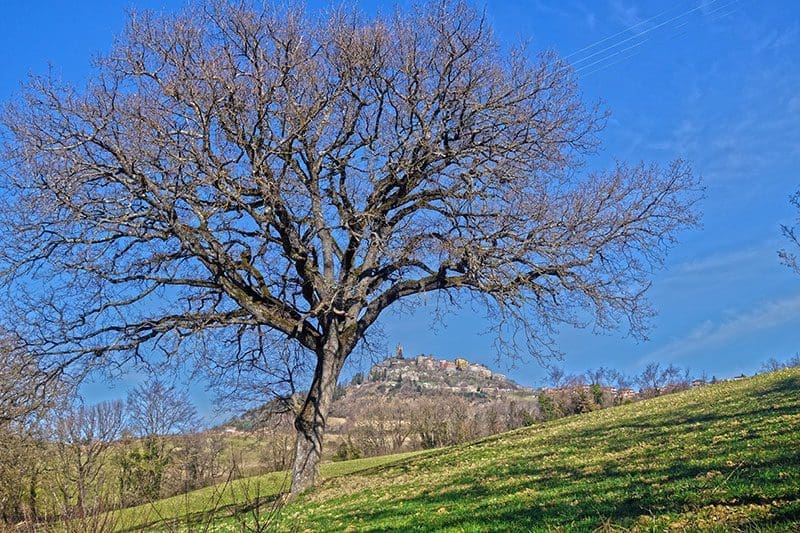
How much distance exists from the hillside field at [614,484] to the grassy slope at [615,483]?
3 cm

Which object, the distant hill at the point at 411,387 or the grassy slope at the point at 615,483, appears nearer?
the grassy slope at the point at 615,483

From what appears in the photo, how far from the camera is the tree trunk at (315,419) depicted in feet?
55.3

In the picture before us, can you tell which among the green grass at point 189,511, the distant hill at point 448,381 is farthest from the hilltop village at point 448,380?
the green grass at point 189,511

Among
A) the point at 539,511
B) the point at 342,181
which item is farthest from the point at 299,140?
the point at 539,511

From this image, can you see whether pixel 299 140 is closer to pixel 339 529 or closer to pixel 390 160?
pixel 390 160

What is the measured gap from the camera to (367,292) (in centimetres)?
1805

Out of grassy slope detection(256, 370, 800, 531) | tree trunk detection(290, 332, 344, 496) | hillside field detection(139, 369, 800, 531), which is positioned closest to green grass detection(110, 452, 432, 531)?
hillside field detection(139, 369, 800, 531)

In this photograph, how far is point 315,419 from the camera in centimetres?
1697

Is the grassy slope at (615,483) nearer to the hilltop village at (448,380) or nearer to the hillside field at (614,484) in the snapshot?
the hillside field at (614,484)

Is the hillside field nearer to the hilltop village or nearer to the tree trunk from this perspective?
the tree trunk

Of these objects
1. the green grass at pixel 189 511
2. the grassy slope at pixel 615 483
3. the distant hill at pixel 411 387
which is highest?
the distant hill at pixel 411 387

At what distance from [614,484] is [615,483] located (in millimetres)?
73

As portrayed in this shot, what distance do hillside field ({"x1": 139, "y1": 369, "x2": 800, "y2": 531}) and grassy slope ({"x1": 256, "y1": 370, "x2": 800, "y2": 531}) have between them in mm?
26

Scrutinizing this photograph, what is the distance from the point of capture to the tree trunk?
16844 mm
